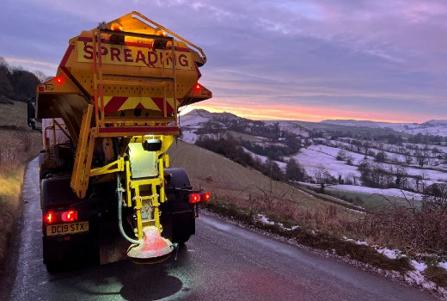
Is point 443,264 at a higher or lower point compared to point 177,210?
lower

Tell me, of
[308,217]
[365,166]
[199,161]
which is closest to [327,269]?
[308,217]

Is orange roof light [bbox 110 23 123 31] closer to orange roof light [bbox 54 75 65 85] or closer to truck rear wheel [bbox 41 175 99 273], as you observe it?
orange roof light [bbox 54 75 65 85]

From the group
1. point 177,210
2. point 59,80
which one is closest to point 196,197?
point 177,210

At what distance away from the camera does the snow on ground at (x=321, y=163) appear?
5177 inches

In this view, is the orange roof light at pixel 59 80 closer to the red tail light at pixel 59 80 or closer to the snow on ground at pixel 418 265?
the red tail light at pixel 59 80

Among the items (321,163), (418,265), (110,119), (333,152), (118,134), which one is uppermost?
(110,119)

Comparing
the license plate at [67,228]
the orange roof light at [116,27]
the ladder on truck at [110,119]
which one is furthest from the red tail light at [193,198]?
the orange roof light at [116,27]

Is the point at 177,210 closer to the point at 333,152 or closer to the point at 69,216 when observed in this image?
the point at 69,216

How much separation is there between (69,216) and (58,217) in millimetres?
151

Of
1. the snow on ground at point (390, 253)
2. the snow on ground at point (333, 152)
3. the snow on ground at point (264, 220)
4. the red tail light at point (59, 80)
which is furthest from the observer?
the snow on ground at point (333, 152)

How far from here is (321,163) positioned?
500ft

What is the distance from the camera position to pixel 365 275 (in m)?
6.20

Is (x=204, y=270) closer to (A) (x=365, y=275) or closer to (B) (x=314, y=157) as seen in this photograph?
(A) (x=365, y=275)

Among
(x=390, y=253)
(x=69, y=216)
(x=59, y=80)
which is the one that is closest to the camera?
(x=59, y=80)
